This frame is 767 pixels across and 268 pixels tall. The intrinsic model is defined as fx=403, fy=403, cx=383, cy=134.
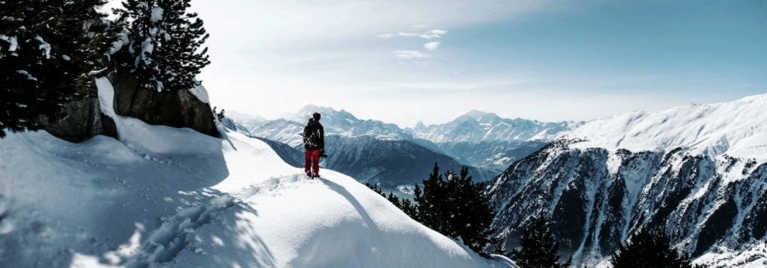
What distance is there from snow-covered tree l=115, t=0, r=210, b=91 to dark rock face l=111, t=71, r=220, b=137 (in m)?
0.74

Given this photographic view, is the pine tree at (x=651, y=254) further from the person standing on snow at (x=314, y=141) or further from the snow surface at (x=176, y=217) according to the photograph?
the person standing on snow at (x=314, y=141)

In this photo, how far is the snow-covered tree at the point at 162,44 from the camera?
22.3 m

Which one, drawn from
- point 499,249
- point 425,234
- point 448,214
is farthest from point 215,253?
point 499,249

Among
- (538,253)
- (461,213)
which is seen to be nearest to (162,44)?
(461,213)

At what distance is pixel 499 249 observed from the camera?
4297 cm

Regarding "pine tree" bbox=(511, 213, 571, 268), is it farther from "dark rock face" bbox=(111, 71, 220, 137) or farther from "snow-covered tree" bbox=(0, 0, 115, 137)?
"snow-covered tree" bbox=(0, 0, 115, 137)

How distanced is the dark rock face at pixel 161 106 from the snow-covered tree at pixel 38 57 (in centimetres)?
1424

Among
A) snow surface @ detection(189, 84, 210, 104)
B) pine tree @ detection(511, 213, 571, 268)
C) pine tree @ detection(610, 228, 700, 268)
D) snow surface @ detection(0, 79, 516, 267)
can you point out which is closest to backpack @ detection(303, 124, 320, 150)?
snow surface @ detection(0, 79, 516, 267)

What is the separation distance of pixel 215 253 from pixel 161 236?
1.70 m

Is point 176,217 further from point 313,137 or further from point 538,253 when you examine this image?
point 538,253

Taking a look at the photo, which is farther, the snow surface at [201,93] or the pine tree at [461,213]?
the pine tree at [461,213]

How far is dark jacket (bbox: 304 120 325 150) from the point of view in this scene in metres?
17.4

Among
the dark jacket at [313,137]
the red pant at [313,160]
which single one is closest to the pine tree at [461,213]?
the red pant at [313,160]

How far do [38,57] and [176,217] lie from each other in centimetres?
527
